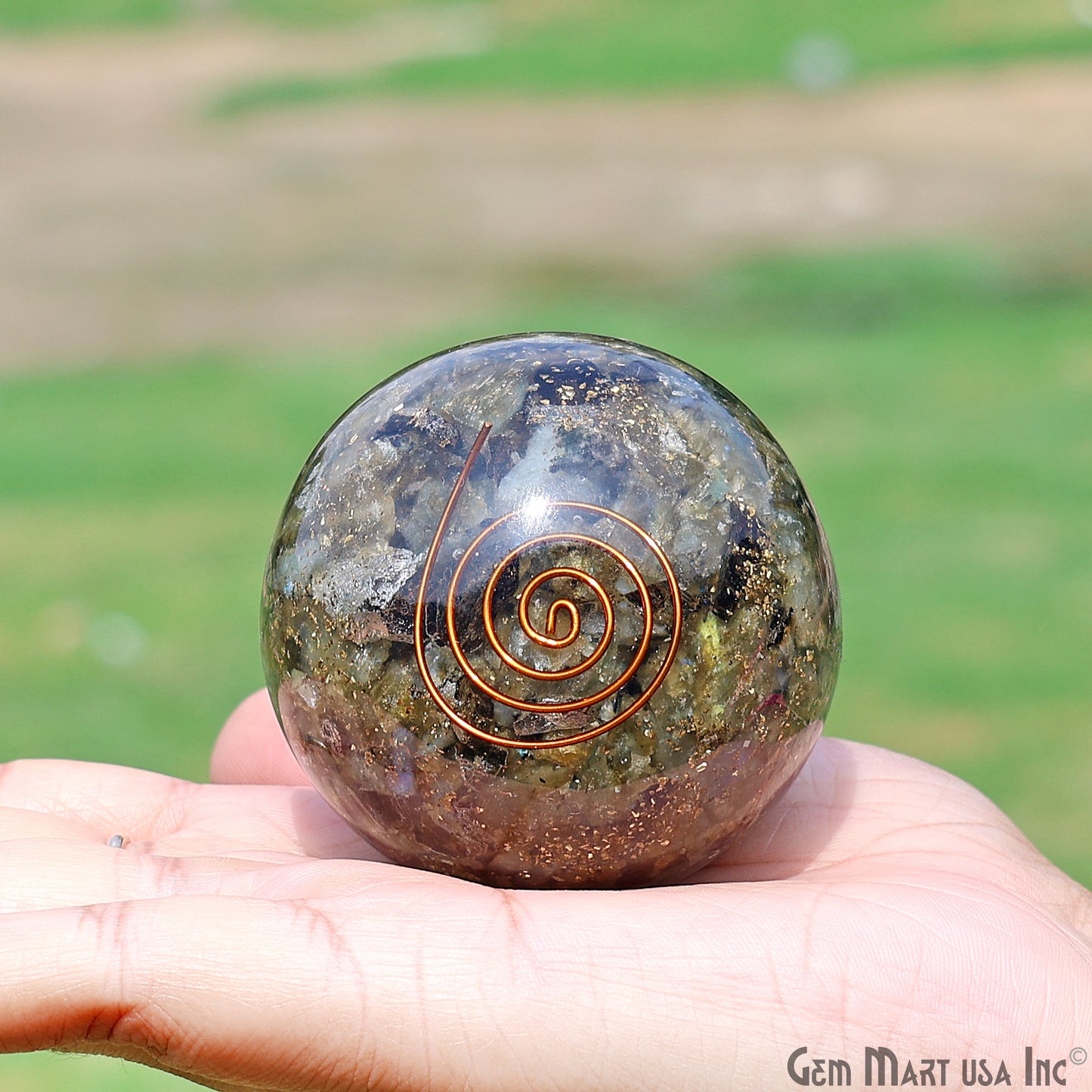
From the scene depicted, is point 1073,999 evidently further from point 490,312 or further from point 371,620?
point 490,312

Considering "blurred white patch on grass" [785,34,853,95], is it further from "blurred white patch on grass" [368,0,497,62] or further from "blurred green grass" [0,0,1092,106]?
"blurred white patch on grass" [368,0,497,62]

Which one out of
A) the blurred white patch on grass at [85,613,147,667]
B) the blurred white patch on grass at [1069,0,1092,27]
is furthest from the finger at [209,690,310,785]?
the blurred white patch on grass at [1069,0,1092,27]

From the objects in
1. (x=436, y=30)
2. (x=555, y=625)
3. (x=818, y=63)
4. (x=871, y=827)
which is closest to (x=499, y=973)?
(x=555, y=625)

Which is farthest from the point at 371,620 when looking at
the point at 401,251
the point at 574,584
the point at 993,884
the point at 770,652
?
the point at 401,251

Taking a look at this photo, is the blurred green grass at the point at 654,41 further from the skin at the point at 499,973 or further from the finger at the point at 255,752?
the skin at the point at 499,973

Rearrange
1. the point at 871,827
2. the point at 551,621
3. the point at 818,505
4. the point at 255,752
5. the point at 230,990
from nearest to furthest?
the point at 230,990 → the point at 551,621 → the point at 871,827 → the point at 255,752 → the point at 818,505

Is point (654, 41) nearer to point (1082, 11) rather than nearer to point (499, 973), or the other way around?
point (1082, 11)
